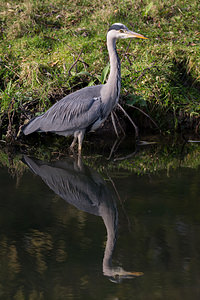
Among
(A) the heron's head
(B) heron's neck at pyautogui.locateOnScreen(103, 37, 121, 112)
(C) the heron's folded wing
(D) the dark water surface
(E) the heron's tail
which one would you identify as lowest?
(D) the dark water surface

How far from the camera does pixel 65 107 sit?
7523 mm

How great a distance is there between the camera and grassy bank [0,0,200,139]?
27.1 ft

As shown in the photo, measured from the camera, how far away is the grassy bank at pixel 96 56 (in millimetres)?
8273

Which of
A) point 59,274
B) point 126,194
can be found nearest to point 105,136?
point 126,194

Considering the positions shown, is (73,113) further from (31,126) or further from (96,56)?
(96,56)

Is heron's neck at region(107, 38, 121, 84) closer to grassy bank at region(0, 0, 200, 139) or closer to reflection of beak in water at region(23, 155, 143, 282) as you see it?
grassy bank at region(0, 0, 200, 139)

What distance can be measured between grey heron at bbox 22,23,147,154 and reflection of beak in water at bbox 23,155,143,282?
1.88 feet

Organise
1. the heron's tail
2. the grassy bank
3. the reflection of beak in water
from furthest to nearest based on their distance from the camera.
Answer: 1. the grassy bank
2. the heron's tail
3. the reflection of beak in water

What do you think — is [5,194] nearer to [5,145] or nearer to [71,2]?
[5,145]

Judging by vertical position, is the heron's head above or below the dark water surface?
above

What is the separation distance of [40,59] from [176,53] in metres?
2.19

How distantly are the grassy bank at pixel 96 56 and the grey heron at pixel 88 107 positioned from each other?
57cm

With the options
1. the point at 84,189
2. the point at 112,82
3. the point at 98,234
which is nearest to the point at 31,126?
the point at 112,82

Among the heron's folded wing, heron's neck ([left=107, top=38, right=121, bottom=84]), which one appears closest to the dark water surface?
the heron's folded wing
